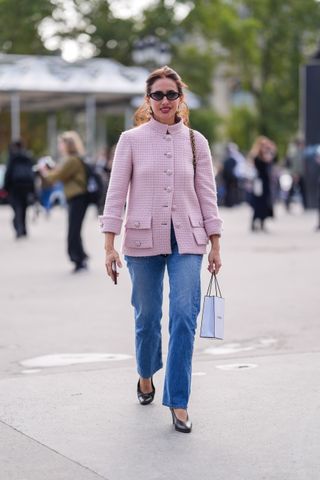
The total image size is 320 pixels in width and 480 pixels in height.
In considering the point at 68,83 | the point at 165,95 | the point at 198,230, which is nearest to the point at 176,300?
the point at 198,230

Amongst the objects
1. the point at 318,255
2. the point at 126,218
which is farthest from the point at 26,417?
the point at 318,255

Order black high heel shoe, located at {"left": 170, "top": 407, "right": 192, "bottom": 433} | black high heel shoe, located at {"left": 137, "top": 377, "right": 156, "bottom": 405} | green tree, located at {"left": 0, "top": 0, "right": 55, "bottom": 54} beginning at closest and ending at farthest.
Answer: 1. black high heel shoe, located at {"left": 170, "top": 407, "right": 192, "bottom": 433}
2. black high heel shoe, located at {"left": 137, "top": 377, "right": 156, "bottom": 405}
3. green tree, located at {"left": 0, "top": 0, "right": 55, "bottom": 54}

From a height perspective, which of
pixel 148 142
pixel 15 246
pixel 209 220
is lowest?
pixel 15 246

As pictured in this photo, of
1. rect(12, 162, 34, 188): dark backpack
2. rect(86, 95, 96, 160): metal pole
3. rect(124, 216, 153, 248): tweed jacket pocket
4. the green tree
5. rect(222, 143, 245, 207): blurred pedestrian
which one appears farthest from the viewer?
the green tree

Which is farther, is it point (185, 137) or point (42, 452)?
point (185, 137)

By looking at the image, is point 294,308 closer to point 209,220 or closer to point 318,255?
point 209,220

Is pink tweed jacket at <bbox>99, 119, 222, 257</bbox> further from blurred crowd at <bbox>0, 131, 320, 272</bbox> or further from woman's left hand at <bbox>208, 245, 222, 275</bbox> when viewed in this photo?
blurred crowd at <bbox>0, 131, 320, 272</bbox>

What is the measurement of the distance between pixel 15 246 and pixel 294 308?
1013 cm

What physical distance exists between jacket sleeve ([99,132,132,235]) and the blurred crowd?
8840mm

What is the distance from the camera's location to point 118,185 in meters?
6.42

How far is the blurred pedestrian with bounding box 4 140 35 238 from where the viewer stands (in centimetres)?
2227

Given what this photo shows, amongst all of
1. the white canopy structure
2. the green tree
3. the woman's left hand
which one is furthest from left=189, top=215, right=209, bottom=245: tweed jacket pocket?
the green tree

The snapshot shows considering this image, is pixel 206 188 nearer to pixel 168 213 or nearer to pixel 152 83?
pixel 168 213

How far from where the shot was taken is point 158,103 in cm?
641
